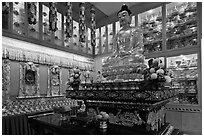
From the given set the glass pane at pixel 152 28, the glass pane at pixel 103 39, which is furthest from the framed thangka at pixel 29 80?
the glass pane at pixel 152 28

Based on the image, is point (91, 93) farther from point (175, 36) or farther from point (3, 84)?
point (175, 36)

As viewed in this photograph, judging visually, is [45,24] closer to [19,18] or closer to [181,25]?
[19,18]

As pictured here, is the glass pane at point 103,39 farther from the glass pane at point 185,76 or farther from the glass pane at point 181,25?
the glass pane at point 185,76

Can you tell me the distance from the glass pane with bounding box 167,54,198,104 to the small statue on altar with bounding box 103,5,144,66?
6.48 ft

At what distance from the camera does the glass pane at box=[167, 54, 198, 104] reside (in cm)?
467

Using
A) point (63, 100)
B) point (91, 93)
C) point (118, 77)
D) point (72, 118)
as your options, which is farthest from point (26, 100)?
point (118, 77)

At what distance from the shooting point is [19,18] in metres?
4.75

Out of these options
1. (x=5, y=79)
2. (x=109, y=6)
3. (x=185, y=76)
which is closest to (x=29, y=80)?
(x=5, y=79)

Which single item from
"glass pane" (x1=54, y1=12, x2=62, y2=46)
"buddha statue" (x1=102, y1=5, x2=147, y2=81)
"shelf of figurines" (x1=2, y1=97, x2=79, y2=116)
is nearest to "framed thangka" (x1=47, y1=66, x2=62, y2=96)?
"shelf of figurines" (x1=2, y1=97, x2=79, y2=116)

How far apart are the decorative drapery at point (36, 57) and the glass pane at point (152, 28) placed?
2758 mm

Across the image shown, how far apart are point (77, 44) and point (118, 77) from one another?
3993 millimetres

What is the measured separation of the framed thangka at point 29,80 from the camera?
453cm

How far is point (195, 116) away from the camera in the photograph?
4465 mm

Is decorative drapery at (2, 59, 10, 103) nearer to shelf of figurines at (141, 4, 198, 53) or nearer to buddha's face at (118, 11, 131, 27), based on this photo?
buddha's face at (118, 11, 131, 27)
